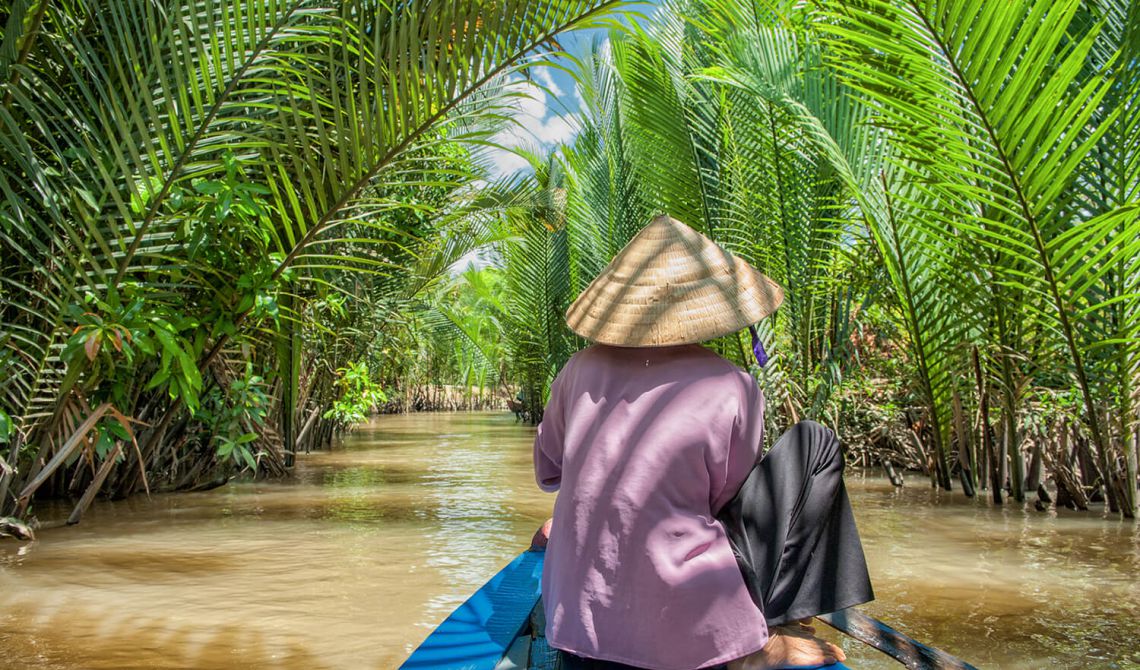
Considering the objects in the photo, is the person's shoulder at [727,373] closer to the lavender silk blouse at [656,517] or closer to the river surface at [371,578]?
the lavender silk blouse at [656,517]

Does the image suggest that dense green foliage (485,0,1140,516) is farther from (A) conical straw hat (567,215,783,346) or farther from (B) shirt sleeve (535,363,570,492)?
(B) shirt sleeve (535,363,570,492)

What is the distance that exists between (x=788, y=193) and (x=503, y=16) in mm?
3663

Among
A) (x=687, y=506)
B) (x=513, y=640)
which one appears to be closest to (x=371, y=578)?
(x=513, y=640)

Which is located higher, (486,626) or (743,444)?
(743,444)

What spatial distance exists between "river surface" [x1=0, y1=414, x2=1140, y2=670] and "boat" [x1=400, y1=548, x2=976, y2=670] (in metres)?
0.53

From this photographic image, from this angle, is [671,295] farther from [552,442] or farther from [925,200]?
[925,200]

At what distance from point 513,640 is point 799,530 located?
75 cm

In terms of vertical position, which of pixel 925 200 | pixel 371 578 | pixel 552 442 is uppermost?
pixel 925 200

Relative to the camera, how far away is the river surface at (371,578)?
3.11 metres

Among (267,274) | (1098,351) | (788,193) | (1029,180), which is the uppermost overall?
(788,193)

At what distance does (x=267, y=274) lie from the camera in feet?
16.8

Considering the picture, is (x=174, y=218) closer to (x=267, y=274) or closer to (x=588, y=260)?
(x=267, y=274)

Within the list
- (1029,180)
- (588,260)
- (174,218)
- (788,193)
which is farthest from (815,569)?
(588,260)

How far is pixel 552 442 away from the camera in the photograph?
236 centimetres
